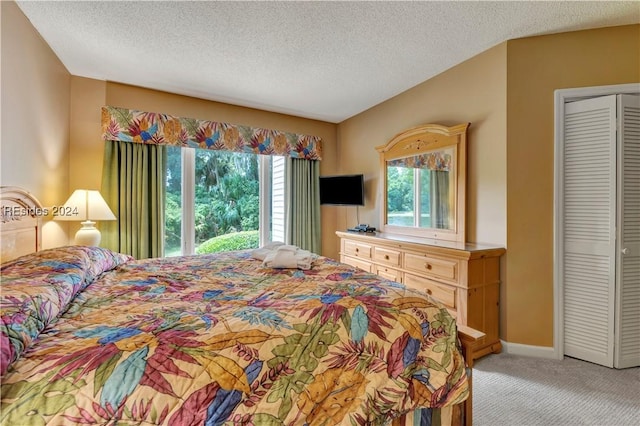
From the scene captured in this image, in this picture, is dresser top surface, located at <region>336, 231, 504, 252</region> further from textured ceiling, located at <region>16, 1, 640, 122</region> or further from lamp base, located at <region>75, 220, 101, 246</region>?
lamp base, located at <region>75, 220, 101, 246</region>

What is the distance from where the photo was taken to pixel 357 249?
3.51 meters

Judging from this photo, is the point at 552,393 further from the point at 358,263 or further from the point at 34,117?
the point at 34,117

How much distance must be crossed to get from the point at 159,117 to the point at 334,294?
3.05m

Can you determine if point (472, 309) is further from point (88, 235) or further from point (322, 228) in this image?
point (88, 235)

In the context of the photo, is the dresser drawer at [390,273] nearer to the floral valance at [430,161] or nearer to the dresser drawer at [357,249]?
the dresser drawer at [357,249]

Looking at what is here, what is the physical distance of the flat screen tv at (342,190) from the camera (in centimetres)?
383

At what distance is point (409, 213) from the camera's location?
3303mm

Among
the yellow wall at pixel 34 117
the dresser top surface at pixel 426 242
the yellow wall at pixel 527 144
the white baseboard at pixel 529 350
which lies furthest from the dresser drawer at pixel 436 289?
the yellow wall at pixel 34 117

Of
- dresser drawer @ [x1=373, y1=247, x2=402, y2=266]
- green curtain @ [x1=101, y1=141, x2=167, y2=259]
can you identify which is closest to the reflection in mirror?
dresser drawer @ [x1=373, y1=247, x2=402, y2=266]

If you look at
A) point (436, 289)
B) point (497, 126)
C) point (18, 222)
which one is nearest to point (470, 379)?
point (436, 289)

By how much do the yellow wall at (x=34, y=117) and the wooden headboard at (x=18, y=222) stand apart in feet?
0.33

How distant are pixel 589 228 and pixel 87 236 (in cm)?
427

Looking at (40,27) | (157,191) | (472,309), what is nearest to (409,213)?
(472,309)

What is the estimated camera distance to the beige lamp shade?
256cm
